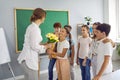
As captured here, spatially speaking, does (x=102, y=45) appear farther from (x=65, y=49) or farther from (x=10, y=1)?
(x=10, y=1)

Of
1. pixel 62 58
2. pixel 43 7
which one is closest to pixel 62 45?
pixel 62 58

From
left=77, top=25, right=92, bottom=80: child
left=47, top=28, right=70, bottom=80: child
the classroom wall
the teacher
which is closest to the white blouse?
the teacher

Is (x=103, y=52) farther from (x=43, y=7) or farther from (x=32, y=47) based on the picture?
(x=43, y=7)

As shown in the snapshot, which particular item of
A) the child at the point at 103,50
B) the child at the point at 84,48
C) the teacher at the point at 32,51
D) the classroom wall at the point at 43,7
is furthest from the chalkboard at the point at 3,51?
the child at the point at 103,50

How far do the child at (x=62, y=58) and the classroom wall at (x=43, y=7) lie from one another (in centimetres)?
161

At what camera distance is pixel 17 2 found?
4.81 metres

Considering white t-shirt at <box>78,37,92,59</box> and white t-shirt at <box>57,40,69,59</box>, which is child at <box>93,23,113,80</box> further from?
white t-shirt at <box>78,37,92,59</box>

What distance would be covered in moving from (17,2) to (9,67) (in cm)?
157

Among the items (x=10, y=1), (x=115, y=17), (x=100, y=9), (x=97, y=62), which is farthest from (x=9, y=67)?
(x=115, y=17)

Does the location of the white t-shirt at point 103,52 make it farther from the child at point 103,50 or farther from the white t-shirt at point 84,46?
the white t-shirt at point 84,46

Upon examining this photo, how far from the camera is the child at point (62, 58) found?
136 inches

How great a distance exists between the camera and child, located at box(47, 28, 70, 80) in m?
3.45

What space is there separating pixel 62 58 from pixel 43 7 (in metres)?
2.22

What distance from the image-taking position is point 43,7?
17.5ft
